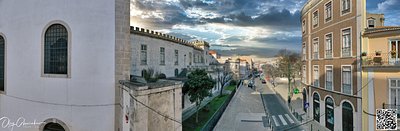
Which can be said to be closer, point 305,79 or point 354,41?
point 354,41

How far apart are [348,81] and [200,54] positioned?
25871 mm

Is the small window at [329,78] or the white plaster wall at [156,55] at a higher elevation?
the white plaster wall at [156,55]

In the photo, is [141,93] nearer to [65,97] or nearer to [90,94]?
[90,94]

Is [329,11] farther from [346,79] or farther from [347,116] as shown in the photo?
[347,116]

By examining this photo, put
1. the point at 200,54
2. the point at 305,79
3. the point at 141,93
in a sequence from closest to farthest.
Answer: the point at 141,93 < the point at 305,79 < the point at 200,54

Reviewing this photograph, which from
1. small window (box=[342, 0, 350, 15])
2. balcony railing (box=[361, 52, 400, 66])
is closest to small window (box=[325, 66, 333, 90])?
balcony railing (box=[361, 52, 400, 66])

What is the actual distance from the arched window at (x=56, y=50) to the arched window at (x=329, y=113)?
65.6 ft

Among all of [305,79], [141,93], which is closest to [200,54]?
→ [305,79]

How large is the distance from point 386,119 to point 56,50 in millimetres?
21161

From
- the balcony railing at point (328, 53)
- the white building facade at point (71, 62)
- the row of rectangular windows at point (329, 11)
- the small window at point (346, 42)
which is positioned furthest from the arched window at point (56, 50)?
the balcony railing at point (328, 53)

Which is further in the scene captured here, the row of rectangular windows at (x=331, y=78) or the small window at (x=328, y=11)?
the small window at (x=328, y=11)

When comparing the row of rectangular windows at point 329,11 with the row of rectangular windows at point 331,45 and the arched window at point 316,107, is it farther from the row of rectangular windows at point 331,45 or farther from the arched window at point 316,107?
the arched window at point 316,107

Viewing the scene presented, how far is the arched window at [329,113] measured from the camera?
13.4 metres

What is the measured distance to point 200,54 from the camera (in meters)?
34.8
